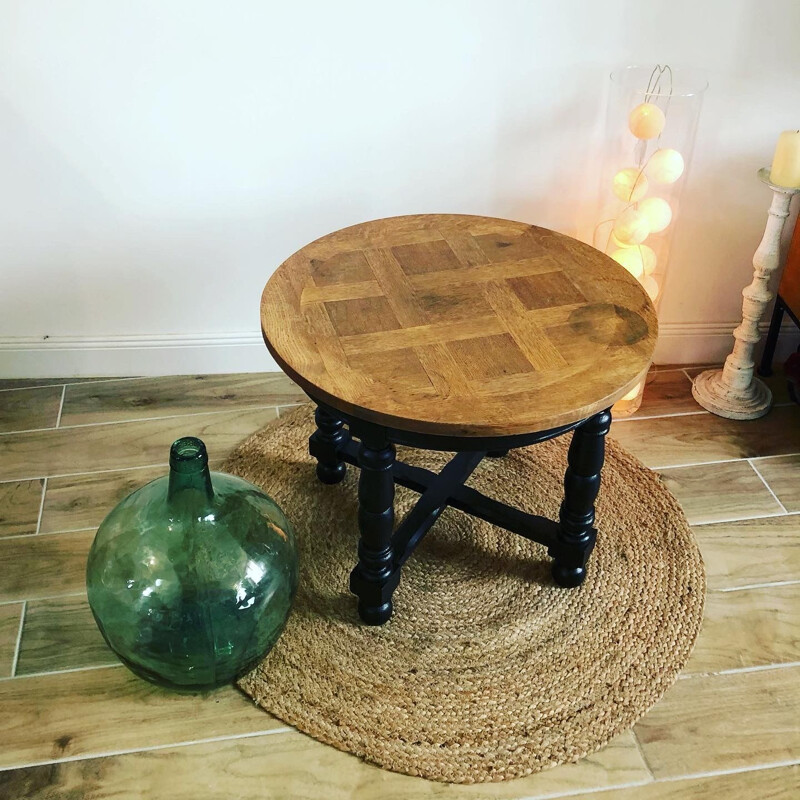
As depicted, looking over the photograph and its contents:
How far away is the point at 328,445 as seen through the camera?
1.72 metres

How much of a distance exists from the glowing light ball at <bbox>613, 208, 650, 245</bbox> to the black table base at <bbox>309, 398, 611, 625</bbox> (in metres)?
0.51

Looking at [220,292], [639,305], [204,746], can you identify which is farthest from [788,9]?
[204,746]

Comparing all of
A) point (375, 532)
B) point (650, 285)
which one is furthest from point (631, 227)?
point (375, 532)

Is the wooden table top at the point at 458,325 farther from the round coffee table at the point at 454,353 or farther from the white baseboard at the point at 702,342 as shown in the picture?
the white baseboard at the point at 702,342

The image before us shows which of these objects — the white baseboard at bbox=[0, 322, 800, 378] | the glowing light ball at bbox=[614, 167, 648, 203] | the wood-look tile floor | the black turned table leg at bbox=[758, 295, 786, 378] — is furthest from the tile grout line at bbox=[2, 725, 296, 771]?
the black turned table leg at bbox=[758, 295, 786, 378]

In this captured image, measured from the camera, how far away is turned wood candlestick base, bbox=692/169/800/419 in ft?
5.98

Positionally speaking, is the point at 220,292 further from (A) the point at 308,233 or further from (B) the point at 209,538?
(B) the point at 209,538

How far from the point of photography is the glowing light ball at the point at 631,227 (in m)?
1.73

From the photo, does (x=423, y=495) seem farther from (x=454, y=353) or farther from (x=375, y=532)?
(x=454, y=353)

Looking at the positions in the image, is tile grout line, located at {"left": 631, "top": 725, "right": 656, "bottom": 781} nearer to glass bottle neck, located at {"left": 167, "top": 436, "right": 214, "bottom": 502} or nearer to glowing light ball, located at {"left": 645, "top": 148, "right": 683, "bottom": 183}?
glass bottle neck, located at {"left": 167, "top": 436, "right": 214, "bottom": 502}

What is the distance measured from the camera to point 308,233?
1.93 metres

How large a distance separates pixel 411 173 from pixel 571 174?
33cm

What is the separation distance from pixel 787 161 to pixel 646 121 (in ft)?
0.97

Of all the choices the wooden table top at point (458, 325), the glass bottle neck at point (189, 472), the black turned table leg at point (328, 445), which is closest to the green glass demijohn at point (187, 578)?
the glass bottle neck at point (189, 472)
